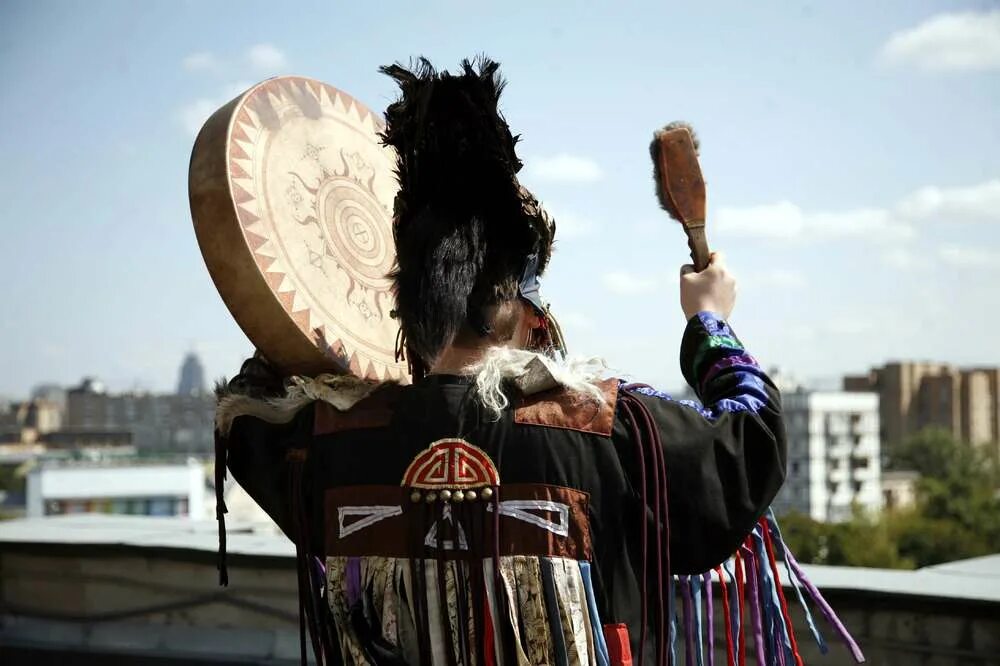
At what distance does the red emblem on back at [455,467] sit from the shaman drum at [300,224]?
0.44 metres

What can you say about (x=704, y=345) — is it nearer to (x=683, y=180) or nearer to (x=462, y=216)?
(x=683, y=180)

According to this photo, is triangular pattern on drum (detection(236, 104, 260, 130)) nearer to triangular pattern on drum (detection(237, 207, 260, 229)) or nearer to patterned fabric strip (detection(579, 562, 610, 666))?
triangular pattern on drum (detection(237, 207, 260, 229))

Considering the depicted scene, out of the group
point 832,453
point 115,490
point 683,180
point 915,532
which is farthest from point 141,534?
point 832,453

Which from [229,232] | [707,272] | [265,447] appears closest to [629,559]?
[707,272]

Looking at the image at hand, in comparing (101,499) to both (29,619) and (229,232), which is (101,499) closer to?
(29,619)

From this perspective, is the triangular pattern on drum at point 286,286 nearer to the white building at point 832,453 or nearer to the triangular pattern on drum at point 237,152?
the triangular pattern on drum at point 237,152

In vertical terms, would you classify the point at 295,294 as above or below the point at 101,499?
above

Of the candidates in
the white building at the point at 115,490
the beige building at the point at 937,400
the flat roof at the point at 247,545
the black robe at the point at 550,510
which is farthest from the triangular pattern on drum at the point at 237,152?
the beige building at the point at 937,400

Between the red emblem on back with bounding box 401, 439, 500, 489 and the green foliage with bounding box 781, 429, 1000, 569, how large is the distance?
43.3m

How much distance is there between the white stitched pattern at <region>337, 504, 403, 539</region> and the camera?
1.76 meters

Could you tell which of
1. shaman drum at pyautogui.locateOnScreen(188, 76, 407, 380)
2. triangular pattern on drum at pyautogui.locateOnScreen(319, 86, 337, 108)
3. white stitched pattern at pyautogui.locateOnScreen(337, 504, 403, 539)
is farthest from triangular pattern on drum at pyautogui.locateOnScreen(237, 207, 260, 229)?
white stitched pattern at pyautogui.locateOnScreen(337, 504, 403, 539)

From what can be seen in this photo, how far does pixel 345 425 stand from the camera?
5.96ft

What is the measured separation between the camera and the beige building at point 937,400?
99.4m

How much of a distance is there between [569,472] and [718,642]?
203cm
